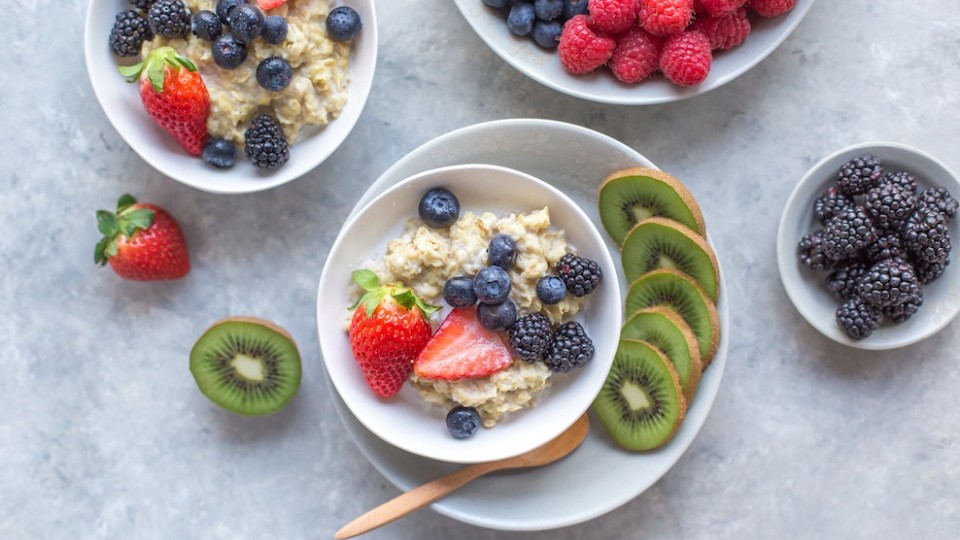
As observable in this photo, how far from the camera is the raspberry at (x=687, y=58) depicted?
8.10 feet

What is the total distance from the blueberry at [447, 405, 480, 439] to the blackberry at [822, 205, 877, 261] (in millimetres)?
1169

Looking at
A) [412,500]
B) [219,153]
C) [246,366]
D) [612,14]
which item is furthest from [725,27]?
[246,366]

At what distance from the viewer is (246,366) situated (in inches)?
106

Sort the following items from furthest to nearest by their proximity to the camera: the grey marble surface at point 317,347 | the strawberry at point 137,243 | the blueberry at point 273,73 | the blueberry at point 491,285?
the grey marble surface at point 317,347 → the strawberry at point 137,243 → the blueberry at point 273,73 → the blueberry at point 491,285

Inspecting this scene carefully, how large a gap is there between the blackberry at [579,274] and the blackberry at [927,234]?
979 mm

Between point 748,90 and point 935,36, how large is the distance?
616mm

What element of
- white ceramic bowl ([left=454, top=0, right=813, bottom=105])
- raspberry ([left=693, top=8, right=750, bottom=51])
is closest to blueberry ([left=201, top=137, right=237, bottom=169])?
white ceramic bowl ([left=454, top=0, right=813, bottom=105])

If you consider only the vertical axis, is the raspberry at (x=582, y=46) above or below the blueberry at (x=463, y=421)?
above

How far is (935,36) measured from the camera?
2773mm

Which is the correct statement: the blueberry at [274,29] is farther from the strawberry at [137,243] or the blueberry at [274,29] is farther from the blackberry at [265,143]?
the strawberry at [137,243]

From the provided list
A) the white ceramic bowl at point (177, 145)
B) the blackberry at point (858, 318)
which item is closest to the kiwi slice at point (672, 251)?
the blackberry at point (858, 318)

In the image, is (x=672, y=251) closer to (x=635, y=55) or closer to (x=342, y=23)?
(x=635, y=55)

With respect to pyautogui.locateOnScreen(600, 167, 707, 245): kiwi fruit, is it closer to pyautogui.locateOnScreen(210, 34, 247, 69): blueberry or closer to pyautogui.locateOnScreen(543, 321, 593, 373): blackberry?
pyautogui.locateOnScreen(543, 321, 593, 373): blackberry

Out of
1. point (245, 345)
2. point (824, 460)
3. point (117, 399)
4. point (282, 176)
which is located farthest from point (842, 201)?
point (117, 399)
